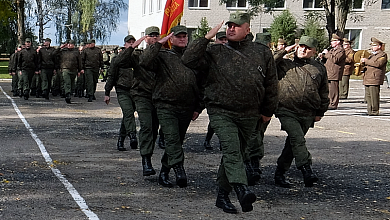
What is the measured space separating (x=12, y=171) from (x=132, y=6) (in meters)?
51.2

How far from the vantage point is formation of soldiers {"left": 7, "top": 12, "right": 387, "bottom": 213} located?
6184mm

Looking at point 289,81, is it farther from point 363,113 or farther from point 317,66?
point 363,113

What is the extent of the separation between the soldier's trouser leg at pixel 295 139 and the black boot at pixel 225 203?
1487 millimetres

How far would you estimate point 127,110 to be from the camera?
10.5 m

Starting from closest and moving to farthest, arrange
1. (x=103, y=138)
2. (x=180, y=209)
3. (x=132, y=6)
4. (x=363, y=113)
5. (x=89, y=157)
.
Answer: (x=180, y=209) < (x=89, y=157) < (x=103, y=138) < (x=363, y=113) < (x=132, y=6)

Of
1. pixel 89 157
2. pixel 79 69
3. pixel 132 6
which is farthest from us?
pixel 132 6

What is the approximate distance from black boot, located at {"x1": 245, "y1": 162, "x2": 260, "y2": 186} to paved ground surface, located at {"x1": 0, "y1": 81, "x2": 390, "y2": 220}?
3.9 inches

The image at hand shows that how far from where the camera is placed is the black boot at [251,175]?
25.4ft

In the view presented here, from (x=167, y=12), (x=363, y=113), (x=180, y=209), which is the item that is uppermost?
(x=167, y=12)

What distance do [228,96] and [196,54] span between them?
52cm

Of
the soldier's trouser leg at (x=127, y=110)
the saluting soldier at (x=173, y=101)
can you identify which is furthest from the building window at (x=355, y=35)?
the saluting soldier at (x=173, y=101)

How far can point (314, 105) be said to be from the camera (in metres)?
7.75

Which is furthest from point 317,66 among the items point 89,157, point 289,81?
point 89,157

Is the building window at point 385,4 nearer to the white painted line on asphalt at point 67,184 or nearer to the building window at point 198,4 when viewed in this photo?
the building window at point 198,4
